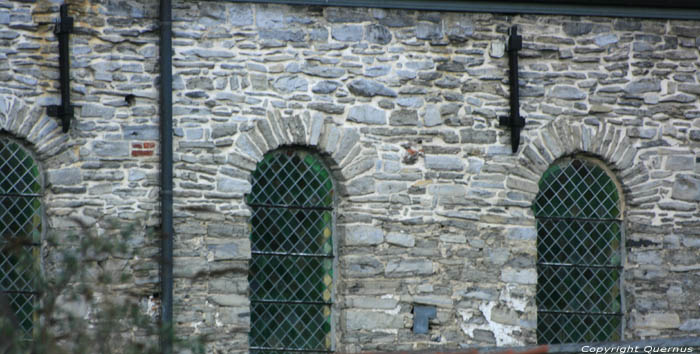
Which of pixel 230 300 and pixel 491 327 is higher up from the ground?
pixel 230 300

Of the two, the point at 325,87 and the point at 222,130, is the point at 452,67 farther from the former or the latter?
the point at 222,130

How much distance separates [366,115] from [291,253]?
1365 millimetres

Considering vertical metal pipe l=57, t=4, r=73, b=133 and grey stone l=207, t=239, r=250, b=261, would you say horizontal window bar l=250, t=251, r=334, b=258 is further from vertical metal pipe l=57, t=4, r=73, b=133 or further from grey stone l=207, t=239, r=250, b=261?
vertical metal pipe l=57, t=4, r=73, b=133

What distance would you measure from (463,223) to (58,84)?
12.0 ft

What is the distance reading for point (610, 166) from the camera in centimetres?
1186

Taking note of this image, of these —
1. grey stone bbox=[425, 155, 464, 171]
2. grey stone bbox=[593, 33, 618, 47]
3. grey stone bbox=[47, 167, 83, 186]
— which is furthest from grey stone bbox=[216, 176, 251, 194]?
grey stone bbox=[593, 33, 618, 47]

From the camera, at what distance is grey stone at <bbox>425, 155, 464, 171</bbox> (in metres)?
11.5

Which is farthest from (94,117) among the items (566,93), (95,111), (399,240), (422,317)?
(566,93)

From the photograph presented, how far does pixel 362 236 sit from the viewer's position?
37.0 ft

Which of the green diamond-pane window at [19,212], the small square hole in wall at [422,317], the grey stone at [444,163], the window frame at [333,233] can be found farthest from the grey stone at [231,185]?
the small square hole in wall at [422,317]

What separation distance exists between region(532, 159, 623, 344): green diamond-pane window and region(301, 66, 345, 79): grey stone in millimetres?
2100

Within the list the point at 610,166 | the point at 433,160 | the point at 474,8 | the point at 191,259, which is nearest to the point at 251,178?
the point at 191,259

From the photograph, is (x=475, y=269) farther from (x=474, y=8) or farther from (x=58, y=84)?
(x=58, y=84)

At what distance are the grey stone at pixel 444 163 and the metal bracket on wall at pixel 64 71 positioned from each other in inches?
122
